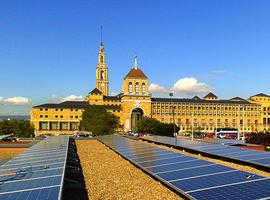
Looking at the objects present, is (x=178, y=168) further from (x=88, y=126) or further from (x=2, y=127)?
(x=2, y=127)

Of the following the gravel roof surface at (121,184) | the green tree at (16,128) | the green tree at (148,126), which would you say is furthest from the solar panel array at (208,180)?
the green tree at (16,128)

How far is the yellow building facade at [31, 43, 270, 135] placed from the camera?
146750 millimetres

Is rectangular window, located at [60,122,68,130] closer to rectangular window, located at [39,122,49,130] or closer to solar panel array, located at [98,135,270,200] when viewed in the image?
rectangular window, located at [39,122,49,130]

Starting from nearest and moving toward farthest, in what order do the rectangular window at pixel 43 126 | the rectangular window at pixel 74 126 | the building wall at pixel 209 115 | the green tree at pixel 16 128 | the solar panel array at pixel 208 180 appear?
the solar panel array at pixel 208 180 → the green tree at pixel 16 128 → the rectangular window at pixel 43 126 → the rectangular window at pixel 74 126 → the building wall at pixel 209 115

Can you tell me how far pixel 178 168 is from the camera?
750 inches

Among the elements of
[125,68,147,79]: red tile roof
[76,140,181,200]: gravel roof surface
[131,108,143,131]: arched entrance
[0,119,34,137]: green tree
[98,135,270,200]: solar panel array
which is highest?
[125,68,147,79]: red tile roof

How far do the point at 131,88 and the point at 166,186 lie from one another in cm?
13268

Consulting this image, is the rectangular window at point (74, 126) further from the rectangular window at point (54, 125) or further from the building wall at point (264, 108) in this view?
the building wall at point (264, 108)

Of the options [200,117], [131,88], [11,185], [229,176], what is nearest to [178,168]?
[229,176]

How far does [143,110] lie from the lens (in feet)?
500

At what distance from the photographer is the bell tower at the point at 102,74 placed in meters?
187

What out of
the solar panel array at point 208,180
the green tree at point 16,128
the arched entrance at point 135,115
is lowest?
the solar panel array at point 208,180

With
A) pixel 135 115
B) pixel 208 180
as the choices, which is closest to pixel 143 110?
pixel 135 115

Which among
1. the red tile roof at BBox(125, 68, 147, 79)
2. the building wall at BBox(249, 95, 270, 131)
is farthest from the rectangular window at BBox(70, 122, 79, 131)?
the building wall at BBox(249, 95, 270, 131)
